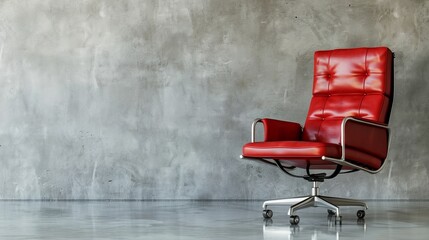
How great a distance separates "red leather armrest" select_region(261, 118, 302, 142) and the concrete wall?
169 centimetres

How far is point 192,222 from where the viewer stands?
436cm

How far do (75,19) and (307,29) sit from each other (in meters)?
2.22

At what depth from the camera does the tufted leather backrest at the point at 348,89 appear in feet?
15.9

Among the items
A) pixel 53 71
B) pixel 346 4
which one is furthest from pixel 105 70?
pixel 346 4

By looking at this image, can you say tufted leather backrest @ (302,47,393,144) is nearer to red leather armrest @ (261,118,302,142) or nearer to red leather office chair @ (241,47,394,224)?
red leather office chair @ (241,47,394,224)

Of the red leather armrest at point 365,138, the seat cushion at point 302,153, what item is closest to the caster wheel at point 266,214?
the seat cushion at point 302,153

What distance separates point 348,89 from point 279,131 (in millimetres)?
592

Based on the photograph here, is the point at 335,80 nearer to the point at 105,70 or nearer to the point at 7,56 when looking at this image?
the point at 105,70

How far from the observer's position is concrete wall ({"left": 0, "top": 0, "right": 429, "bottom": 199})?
21.9 ft

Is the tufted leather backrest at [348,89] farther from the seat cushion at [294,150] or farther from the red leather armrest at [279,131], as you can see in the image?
the seat cushion at [294,150]

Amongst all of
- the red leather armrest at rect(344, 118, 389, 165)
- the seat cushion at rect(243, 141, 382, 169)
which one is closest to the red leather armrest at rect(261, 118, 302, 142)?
the seat cushion at rect(243, 141, 382, 169)

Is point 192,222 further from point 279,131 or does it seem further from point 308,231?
point 279,131

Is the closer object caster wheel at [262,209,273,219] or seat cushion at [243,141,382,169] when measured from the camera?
seat cushion at [243,141,382,169]

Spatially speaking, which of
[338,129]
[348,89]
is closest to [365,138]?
[338,129]
